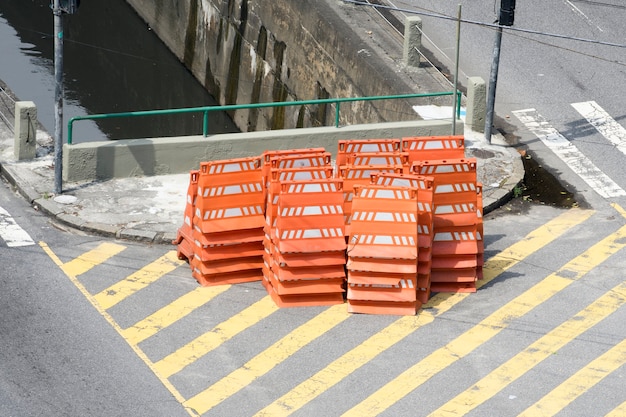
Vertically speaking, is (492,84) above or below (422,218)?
above

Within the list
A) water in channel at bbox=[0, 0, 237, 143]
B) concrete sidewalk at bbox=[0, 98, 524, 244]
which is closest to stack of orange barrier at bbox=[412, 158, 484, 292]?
concrete sidewalk at bbox=[0, 98, 524, 244]

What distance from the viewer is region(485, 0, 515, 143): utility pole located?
73.2 ft

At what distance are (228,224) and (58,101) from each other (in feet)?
13.3

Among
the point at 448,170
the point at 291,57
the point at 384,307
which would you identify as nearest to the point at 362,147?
the point at 448,170

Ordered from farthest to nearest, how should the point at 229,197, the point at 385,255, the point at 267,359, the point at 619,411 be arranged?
the point at 229,197
the point at 385,255
the point at 267,359
the point at 619,411

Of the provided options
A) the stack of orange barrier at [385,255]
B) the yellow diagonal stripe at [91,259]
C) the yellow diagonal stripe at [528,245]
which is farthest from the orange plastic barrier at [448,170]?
the yellow diagonal stripe at [91,259]

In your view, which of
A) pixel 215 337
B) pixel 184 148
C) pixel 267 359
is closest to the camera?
pixel 267 359

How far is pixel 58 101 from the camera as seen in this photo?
20.3 m

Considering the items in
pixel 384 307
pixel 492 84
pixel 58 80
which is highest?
pixel 58 80

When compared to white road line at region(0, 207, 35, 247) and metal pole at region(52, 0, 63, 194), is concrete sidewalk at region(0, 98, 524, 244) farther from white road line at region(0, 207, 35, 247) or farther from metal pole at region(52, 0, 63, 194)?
white road line at region(0, 207, 35, 247)

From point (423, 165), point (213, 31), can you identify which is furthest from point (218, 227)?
point (213, 31)

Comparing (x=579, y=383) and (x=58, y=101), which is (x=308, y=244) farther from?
(x=58, y=101)

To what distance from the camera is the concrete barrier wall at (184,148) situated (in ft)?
69.6

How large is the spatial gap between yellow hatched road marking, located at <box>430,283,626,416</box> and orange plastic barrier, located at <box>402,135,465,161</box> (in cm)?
326
